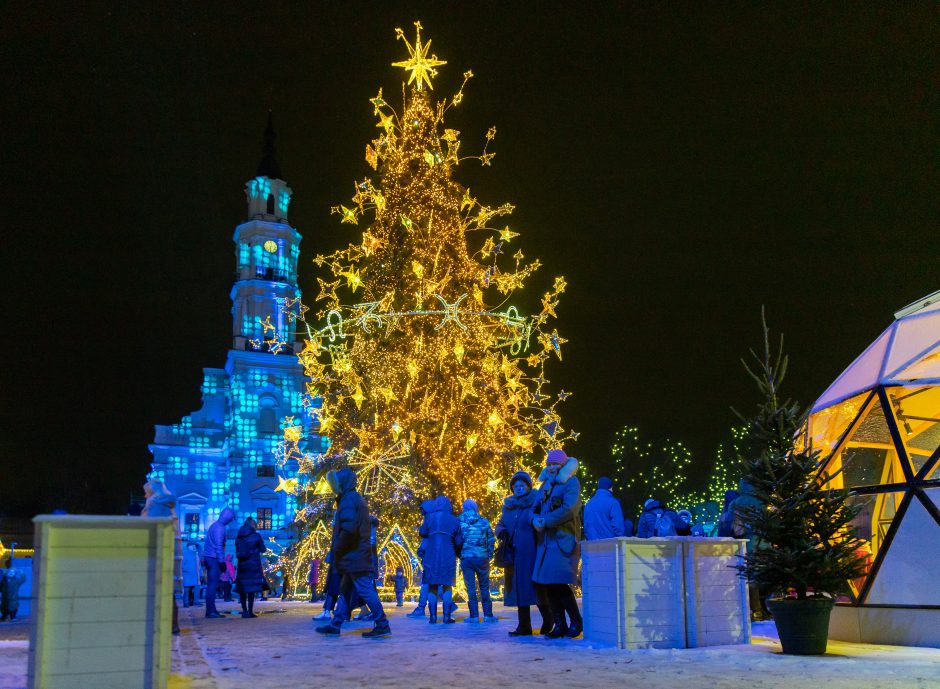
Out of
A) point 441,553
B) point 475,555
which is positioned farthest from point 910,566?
point 441,553

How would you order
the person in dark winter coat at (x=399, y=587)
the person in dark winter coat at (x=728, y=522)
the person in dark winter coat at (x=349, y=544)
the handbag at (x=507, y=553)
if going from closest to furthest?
1. the person in dark winter coat at (x=349, y=544)
2. the handbag at (x=507, y=553)
3. the person in dark winter coat at (x=728, y=522)
4. the person in dark winter coat at (x=399, y=587)

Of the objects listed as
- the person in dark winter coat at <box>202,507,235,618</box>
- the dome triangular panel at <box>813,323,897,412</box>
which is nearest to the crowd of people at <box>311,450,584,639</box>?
the dome triangular panel at <box>813,323,897,412</box>

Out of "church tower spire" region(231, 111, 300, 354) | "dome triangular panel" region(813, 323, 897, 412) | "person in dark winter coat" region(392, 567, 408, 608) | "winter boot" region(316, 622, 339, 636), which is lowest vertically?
"person in dark winter coat" region(392, 567, 408, 608)

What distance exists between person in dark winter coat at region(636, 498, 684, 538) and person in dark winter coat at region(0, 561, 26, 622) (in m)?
10.8

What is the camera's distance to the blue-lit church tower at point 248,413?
164 ft

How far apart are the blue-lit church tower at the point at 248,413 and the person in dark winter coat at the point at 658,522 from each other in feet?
121

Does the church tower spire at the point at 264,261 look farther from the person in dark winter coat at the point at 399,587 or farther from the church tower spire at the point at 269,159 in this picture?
the person in dark winter coat at the point at 399,587

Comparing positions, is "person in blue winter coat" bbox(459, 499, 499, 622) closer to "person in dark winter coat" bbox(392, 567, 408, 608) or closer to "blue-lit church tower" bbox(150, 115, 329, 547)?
"person in dark winter coat" bbox(392, 567, 408, 608)

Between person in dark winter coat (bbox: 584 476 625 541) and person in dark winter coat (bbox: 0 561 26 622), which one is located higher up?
person in dark winter coat (bbox: 584 476 625 541)

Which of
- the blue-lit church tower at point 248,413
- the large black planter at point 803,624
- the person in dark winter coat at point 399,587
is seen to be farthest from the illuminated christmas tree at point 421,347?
the blue-lit church tower at point 248,413

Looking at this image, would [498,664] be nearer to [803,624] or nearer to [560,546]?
[560,546]

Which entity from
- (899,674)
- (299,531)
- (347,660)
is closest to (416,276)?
(299,531)

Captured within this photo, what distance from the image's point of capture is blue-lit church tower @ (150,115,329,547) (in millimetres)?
49875

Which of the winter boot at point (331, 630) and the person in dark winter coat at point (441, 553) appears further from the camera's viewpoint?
the person in dark winter coat at point (441, 553)
